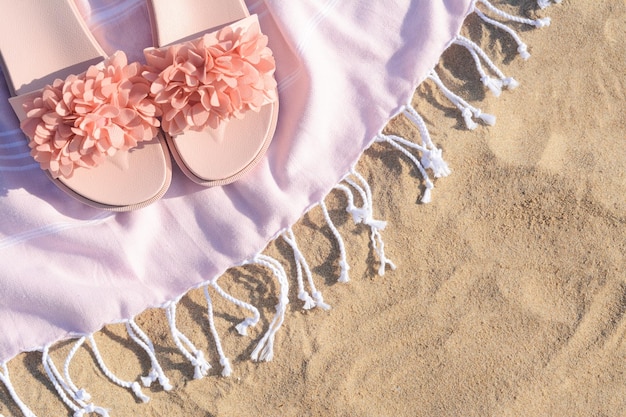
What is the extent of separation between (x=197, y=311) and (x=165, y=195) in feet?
0.80

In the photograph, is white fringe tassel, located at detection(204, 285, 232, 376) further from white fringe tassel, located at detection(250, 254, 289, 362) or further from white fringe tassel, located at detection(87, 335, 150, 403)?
white fringe tassel, located at detection(87, 335, 150, 403)

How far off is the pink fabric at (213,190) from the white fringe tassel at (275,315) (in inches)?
1.6

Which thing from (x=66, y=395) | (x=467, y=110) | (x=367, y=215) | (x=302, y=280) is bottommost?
(x=66, y=395)

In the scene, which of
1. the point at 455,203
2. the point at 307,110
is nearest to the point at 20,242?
the point at 307,110

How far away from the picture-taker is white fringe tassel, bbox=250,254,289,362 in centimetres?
120

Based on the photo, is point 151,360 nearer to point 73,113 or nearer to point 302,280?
point 302,280

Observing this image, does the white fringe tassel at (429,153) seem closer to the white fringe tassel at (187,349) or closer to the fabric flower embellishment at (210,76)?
the fabric flower embellishment at (210,76)

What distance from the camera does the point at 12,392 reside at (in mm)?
1175

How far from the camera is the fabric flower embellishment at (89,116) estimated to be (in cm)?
106

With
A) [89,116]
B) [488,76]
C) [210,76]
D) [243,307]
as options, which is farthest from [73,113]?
[488,76]

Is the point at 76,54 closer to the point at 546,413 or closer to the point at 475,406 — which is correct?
the point at 475,406

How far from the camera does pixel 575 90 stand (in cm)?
123

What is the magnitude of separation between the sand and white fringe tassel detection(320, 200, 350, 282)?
0.02 m

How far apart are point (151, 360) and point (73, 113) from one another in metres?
0.50
